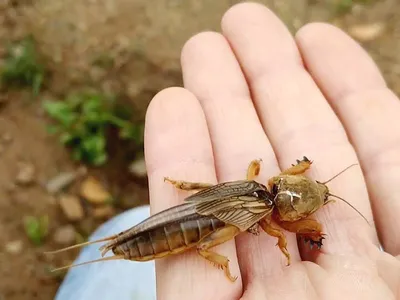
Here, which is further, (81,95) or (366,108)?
(81,95)

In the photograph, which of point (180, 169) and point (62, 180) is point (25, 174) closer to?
point (62, 180)

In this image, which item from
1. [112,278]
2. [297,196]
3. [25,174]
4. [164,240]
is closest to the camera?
[164,240]

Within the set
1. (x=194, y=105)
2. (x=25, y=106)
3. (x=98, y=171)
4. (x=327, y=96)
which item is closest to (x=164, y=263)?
(x=194, y=105)

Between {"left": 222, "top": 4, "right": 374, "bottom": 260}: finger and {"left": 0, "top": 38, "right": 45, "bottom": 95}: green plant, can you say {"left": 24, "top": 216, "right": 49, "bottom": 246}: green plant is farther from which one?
{"left": 222, "top": 4, "right": 374, "bottom": 260}: finger

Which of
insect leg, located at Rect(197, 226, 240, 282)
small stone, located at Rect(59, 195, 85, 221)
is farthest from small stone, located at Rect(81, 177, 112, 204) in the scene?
insect leg, located at Rect(197, 226, 240, 282)

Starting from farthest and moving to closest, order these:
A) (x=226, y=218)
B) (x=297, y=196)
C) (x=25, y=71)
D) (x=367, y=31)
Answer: (x=367, y=31), (x=25, y=71), (x=297, y=196), (x=226, y=218)

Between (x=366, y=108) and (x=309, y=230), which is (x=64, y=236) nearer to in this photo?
(x=309, y=230)

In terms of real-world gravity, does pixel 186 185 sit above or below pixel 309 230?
above

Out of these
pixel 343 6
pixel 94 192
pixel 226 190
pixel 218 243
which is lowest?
pixel 218 243

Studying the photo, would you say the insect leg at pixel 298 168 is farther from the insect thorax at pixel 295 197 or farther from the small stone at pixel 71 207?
the small stone at pixel 71 207

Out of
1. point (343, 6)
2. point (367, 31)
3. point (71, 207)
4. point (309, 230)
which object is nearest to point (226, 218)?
point (309, 230)
